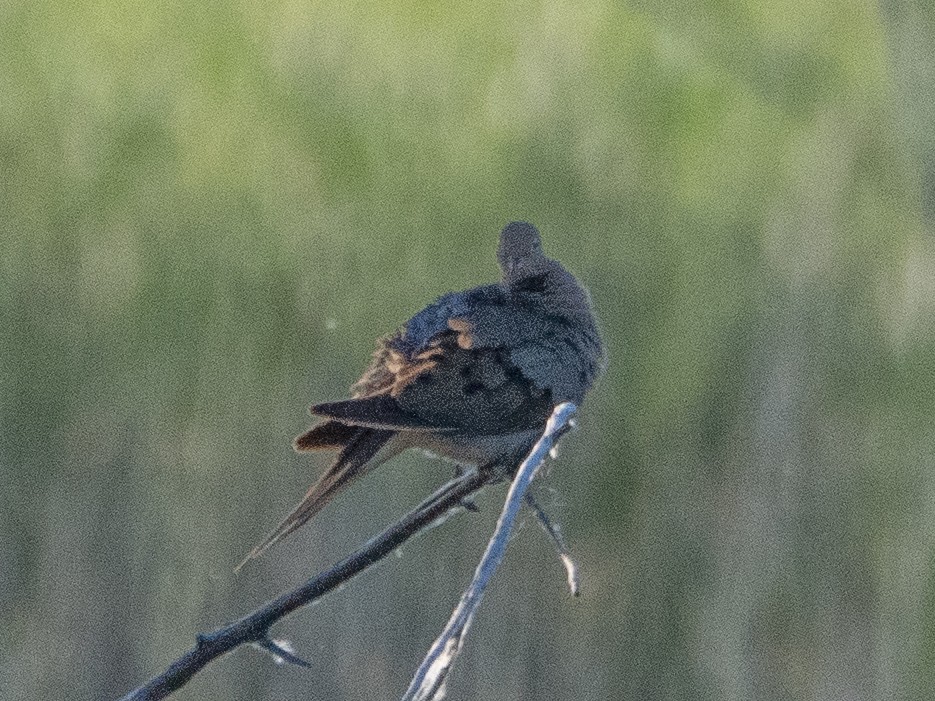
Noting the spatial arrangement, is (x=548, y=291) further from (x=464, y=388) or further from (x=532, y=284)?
(x=464, y=388)

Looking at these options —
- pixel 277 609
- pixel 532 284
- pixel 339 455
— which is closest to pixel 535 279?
pixel 532 284

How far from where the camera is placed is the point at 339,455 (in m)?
2.20

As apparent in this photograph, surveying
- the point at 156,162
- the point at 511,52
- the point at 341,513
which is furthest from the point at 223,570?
the point at 511,52

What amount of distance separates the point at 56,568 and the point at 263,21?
1.72 m

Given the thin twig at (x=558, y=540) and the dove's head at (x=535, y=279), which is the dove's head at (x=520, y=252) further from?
the thin twig at (x=558, y=540)

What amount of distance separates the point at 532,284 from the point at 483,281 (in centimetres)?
135

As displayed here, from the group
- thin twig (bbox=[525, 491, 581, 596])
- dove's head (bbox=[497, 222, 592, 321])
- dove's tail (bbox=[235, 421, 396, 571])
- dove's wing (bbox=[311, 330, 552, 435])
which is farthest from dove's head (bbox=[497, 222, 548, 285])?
thin twig (bbox=[525, 491, 581, 596])

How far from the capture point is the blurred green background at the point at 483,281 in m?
3.58

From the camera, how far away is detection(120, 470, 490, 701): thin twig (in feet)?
4.17

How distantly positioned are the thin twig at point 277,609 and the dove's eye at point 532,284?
133 cm

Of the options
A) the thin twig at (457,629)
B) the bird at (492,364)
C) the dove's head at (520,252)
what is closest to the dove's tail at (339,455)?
the bird at (492,364)

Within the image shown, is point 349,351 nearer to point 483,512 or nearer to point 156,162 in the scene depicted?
point 483,512

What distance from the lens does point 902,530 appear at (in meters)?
4.44

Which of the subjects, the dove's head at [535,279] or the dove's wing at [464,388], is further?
the dove's head at [535,279]
